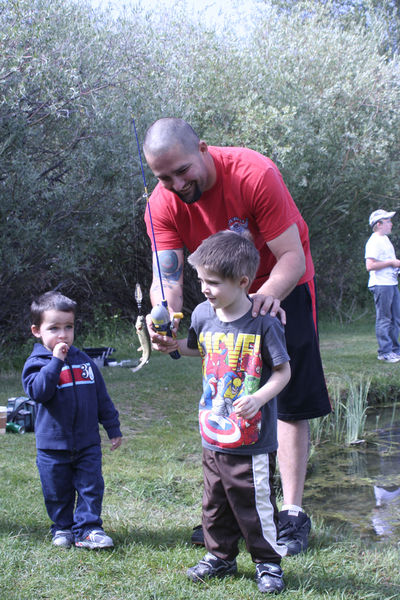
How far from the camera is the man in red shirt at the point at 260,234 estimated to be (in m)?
2.62

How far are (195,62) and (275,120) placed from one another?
5.16 feet

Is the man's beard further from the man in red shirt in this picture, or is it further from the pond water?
the pond water

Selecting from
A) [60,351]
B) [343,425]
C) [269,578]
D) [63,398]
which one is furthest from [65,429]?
[343,425]

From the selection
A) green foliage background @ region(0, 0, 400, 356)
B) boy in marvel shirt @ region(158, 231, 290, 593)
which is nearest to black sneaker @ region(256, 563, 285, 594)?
boy in marvel shirt @ region(158, 231, 290, 593)

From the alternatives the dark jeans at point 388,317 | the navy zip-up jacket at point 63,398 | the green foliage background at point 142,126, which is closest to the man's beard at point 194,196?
the navy zip-up jacket at point 63,398

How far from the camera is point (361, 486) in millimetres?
4262

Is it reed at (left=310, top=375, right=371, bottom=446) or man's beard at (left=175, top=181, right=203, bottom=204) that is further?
reed at (left=310, top=375, right=371, bottom=446)

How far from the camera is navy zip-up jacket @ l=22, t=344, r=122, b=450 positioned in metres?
2.83

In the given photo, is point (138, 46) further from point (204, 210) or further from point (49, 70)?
point (204, 210)

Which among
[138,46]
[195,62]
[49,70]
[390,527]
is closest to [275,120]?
[195,62]

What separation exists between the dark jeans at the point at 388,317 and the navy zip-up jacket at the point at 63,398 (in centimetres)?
553

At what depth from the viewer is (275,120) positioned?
9.87 m

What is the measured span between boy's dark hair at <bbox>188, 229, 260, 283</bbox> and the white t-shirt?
18.4 ft

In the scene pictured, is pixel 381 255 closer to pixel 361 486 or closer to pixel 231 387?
pixel 361 486
